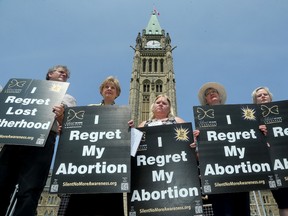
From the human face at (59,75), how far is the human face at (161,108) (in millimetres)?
1480

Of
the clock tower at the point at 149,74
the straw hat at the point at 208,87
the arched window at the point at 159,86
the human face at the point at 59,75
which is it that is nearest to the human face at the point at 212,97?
the straw hat at the point at 208,87

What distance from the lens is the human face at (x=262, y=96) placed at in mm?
3840

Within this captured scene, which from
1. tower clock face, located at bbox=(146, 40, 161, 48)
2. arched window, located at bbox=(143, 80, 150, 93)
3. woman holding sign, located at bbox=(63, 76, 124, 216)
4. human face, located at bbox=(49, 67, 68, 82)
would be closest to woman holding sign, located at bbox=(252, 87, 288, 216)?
woman holding sign, located at bbox=(63, 76, 124, 216)

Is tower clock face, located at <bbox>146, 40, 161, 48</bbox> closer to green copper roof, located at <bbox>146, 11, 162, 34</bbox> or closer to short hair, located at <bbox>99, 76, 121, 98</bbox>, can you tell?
green copper roof, located at <bbox>146, 11, 162, 34</bbox>

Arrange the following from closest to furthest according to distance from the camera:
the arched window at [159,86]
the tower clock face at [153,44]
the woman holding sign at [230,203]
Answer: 1. the woman holding sign at [230,203]
2. the arched window at [159,86]
3. the tower clock face at [153,44]

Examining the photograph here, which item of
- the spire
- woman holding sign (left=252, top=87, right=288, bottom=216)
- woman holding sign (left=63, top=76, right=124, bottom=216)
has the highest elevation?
the spire

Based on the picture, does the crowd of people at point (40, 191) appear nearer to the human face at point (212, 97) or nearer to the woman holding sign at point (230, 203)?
the woman holding sign at point (230, 203)

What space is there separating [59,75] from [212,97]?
2.40 m

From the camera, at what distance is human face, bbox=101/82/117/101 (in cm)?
394

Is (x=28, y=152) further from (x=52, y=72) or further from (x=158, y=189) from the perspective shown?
(x=158, y=189)

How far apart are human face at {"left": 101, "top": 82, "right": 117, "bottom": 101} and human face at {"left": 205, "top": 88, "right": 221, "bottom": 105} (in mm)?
1471

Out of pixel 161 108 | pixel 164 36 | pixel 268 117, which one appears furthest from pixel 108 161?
pixel 164 36

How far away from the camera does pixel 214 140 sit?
326 cm

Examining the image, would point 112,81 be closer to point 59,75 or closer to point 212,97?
point 59,75
